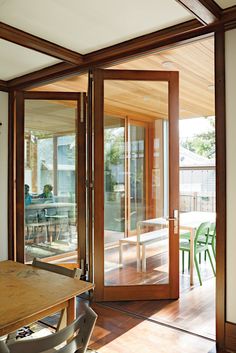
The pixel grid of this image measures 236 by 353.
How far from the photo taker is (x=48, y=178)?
421cm

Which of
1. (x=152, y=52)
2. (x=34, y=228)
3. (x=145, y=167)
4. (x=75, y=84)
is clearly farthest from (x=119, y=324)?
(x=75, y=84)

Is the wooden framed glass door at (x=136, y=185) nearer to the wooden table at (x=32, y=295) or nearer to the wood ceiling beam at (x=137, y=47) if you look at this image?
the wood ceiling beam at (x=137, y=47)

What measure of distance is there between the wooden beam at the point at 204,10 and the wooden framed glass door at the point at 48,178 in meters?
2.12

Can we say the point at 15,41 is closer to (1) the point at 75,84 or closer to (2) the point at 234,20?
(1) the point at 75,84

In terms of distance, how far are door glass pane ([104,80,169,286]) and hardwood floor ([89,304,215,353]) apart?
613 millimetres

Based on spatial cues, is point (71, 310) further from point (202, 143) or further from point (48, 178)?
point (202, 143)

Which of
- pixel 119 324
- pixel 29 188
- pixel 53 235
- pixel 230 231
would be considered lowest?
pixel 119 324

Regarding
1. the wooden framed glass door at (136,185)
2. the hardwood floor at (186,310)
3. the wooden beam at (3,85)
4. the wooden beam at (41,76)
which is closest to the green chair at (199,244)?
the hardwood floor at (186,310)

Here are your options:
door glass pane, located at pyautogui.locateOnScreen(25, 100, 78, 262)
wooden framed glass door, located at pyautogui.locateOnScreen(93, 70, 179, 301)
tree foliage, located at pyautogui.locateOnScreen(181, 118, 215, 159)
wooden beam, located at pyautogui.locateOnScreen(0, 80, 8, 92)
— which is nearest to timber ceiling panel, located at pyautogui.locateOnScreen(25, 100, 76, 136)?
door glass pane, located at pyautogui.locateOnScreen(25, 100, 78, 262)

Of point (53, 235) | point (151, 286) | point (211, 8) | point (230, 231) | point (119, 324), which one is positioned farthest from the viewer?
point (53, 235)

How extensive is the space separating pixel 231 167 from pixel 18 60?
260 cm

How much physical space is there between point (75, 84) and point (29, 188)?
1.58 metres

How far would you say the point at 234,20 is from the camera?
2357 millimetres

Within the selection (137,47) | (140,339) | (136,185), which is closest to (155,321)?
(140,339)
